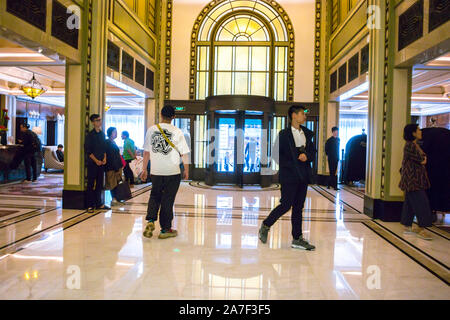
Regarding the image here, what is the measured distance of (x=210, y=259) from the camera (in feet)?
10.8

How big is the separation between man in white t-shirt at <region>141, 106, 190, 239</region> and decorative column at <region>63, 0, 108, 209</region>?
6.67ft

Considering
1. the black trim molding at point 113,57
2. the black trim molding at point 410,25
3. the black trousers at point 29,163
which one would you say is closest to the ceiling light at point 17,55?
the black trim molding at point 113,57

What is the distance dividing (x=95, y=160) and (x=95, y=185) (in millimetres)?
448

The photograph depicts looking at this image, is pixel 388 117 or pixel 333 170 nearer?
pixel 388 117

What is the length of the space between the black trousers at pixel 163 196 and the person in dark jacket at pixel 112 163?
1.95m

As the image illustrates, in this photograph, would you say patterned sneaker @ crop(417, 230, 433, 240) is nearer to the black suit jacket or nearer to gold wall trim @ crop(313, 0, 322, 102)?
the black suit jacket

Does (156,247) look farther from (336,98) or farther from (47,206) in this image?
(336,98)

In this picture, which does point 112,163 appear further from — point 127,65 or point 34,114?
point 34,114

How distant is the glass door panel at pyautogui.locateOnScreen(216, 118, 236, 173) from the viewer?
30.8 ft

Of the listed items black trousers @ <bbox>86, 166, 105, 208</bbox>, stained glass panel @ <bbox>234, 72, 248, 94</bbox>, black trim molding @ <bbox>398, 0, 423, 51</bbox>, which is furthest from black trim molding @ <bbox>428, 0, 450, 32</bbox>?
stained glass panel @ <bbox>234, 72, 248, 94</bbox>

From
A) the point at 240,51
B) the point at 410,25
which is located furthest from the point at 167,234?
the point at 240,51
